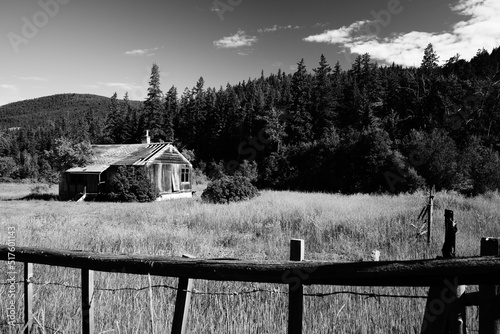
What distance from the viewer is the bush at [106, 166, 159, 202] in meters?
24.7

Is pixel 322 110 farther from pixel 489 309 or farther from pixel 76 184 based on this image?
pixel 489 309

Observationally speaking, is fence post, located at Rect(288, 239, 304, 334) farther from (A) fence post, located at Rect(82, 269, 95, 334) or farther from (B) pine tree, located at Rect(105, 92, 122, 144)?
(B) pine tree, located at Rect(105, 92, 122, 144)

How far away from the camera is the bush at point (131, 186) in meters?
24.7

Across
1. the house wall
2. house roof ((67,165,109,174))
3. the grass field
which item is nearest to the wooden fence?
the grass field

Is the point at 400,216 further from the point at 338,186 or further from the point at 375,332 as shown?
the point at 338,186

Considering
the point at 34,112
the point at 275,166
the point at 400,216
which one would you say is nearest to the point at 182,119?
the point at 275,166

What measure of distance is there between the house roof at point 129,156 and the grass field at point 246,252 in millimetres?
11207

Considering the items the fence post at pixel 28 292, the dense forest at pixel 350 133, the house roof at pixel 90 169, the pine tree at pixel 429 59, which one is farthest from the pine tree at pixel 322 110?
the fence post at pixel 28 292

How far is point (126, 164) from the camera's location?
85.7 ft

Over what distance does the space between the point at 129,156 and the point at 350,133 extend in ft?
83.0

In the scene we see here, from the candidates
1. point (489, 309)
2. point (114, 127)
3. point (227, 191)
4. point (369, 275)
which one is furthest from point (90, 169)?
point (114, 127)

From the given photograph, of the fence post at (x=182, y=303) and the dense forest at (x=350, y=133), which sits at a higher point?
the dense forest at (x=350, y=133)

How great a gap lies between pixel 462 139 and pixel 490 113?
607cm

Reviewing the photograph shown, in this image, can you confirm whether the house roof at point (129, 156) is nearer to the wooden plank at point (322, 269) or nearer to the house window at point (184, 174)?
the house window at point (184, 174)
